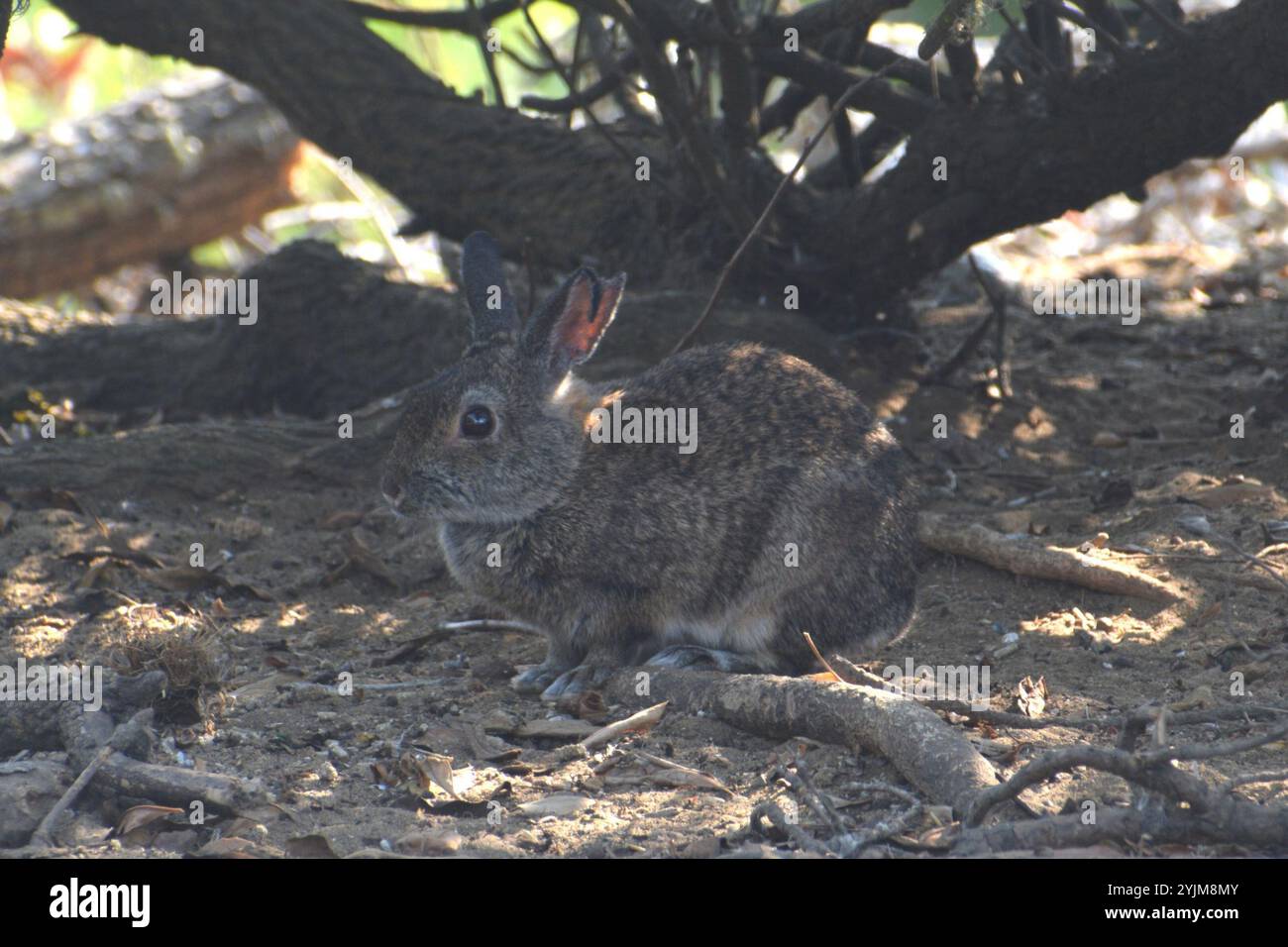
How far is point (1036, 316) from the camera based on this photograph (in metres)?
10.3

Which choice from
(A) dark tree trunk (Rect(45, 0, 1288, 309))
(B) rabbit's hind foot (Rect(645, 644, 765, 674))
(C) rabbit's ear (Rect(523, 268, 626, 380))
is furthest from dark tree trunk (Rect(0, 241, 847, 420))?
(B) rabbit's hind foot (Rect(645, 644, 765, 674))

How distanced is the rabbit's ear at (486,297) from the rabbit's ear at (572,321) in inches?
8.9

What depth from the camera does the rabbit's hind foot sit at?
6.15 m

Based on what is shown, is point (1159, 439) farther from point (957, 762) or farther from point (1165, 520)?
point (957, 762)

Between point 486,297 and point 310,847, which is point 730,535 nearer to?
point 486,297

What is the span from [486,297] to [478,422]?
2.25 ft

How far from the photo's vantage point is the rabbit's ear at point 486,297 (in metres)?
6.51

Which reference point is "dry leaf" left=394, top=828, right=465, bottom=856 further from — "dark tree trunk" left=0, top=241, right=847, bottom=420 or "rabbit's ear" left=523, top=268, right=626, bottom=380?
"dark tree trunk" left=0, top=241, right=847, bottom=420

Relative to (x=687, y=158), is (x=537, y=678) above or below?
below

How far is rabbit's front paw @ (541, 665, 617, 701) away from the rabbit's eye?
1095 millimetres

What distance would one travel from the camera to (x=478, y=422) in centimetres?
618

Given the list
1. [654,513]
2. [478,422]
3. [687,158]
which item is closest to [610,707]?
[654,513]
